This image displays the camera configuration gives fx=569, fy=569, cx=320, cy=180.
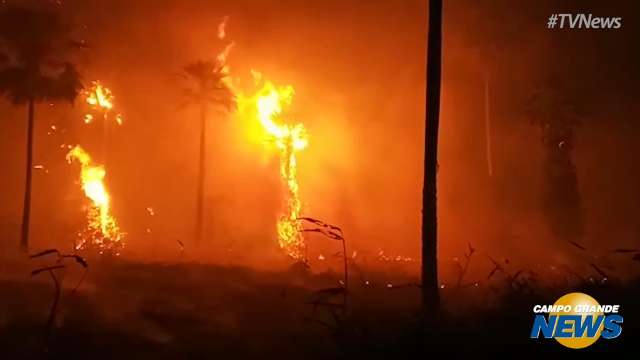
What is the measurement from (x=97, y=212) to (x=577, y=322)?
144 ft

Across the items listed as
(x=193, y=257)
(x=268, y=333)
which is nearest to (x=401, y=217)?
(x=193, y=257)

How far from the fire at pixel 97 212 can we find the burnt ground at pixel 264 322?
17.0m

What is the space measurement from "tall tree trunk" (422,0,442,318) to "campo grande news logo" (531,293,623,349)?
7.80 ft

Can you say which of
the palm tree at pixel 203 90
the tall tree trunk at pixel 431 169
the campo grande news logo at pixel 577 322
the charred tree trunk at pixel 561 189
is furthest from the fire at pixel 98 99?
the campo grande news logo at pixel 577 322

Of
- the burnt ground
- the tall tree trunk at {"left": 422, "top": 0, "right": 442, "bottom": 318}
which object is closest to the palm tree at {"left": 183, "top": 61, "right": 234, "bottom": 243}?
the burnt ground

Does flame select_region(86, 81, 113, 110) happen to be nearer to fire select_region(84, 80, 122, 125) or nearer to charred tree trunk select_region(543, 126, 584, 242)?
fire select_region(84, 80, 122, 125)

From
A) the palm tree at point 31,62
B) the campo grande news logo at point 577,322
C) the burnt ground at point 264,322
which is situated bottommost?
the burnt ground at point 264,322

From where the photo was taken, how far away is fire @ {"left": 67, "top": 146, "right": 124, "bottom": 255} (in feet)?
122

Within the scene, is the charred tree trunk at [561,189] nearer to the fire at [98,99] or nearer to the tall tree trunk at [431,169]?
the tall tree trunk at [431,169]

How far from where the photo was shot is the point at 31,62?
32188 millimetres

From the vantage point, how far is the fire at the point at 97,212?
37.1 m

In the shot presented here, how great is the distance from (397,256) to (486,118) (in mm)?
43066

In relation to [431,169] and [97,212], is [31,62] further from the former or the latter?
[431,169]

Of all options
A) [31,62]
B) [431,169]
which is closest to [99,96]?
[31,62]
